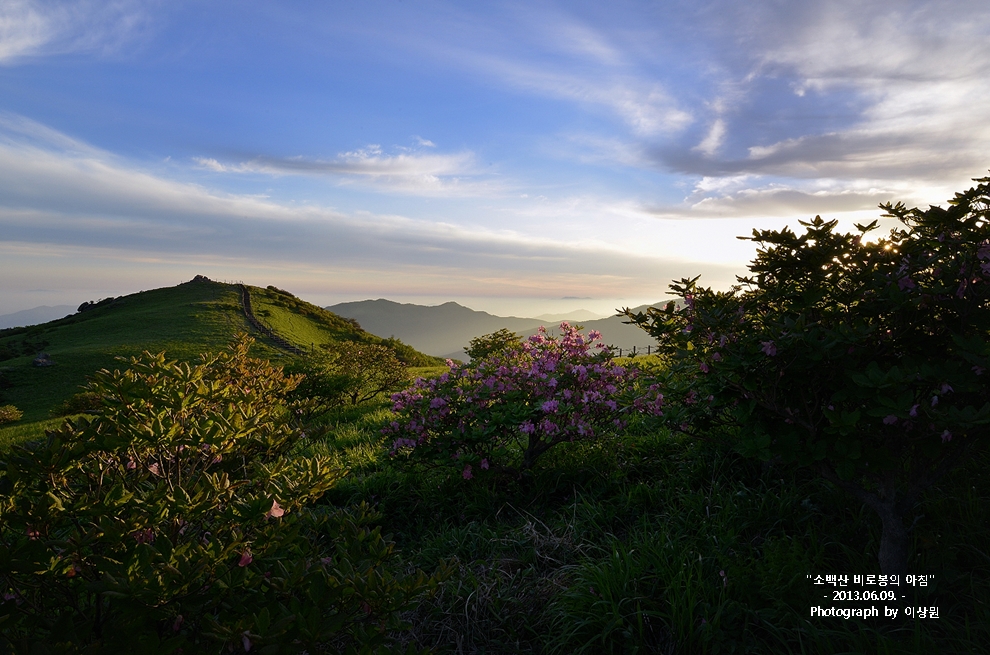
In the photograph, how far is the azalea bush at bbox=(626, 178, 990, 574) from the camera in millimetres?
3361

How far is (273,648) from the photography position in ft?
6.90

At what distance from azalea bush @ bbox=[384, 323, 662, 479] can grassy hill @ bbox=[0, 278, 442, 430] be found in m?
13.6

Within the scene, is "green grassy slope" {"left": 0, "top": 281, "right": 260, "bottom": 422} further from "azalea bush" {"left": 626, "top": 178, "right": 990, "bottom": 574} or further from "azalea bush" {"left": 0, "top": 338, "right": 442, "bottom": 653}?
"azalea bush" {"left": 626, "top": 178, "right": 990, "bottom": 574}

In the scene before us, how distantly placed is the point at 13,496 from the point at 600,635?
362 cm

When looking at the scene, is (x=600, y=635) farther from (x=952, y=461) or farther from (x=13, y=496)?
(x=13, y=496)

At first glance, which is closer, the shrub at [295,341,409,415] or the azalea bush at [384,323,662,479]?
the azalea bush at [384,323,662,479]

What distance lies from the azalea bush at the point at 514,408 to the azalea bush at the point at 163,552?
108 inches

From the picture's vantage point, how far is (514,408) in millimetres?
5852

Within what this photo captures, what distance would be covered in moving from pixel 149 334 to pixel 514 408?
143 ft

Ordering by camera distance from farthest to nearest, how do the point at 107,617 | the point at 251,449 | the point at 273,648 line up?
the point at 251,449
the point at 107,617
the point at 273,648

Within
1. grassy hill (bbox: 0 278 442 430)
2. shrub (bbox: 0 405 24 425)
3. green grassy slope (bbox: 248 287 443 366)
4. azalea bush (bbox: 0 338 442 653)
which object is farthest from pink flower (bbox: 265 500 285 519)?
green grassy slope (bbox: 248 287 443 366)

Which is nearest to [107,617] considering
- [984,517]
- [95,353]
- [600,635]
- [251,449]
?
[251,449]

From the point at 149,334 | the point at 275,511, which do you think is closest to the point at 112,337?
the point at 149,334

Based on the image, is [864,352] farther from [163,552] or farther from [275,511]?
[163,552]
